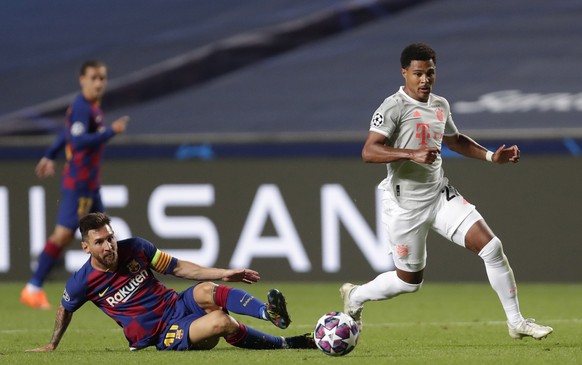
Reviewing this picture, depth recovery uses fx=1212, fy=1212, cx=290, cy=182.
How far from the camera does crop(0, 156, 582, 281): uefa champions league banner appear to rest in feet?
35.1

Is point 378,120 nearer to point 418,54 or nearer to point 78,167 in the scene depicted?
point 418,54

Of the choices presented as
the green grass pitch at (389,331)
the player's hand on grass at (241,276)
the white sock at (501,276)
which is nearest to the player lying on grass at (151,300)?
the green grass pitch at (389,331)

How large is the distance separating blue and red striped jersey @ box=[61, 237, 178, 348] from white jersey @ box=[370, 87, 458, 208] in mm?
1373

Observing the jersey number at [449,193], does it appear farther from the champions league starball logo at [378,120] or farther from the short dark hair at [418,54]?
the short dark hair at [418,54]

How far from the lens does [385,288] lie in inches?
277

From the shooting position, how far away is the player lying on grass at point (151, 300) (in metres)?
6.47

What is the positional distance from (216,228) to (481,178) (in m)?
2.43

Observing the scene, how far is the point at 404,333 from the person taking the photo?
25.3 ft

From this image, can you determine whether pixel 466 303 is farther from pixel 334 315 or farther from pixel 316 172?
pixel 334 315

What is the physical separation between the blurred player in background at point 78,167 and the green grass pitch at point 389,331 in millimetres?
411

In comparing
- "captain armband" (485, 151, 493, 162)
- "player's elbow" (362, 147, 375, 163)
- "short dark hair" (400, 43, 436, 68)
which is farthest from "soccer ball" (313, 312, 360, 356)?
"short dark hair" (400, 43, 436, 68)

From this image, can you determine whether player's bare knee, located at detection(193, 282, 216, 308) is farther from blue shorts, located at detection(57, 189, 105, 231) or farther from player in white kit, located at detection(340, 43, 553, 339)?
blue shorts, located at detection(57, 189, 105, 231)

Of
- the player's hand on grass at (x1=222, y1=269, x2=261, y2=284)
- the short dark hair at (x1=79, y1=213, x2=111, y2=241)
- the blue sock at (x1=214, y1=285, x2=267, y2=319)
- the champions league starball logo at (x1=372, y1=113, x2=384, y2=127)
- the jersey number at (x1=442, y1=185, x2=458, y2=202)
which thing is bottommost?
the blue sock at (x1=214, y1=285, x2=267, y2=319)

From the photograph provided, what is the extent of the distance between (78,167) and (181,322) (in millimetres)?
3417
